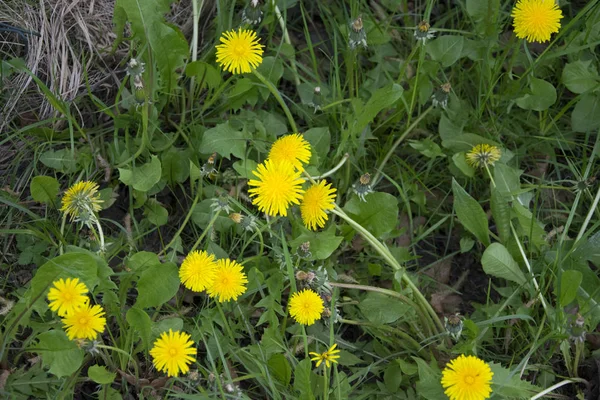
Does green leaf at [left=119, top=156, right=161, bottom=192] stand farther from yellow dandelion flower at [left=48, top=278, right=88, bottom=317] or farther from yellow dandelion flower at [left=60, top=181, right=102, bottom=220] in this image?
yellow dandelion flower at [left=48, top=278, right=88, bottom=317]

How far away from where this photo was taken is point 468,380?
66.5 inches

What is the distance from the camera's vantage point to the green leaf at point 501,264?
2.01 m

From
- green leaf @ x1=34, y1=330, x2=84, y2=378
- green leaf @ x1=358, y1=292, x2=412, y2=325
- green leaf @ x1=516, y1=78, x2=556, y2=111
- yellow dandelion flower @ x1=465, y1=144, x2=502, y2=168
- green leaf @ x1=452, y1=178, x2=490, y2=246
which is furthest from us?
green leaf @ x1=516, y1=78, x2=556, y2=111

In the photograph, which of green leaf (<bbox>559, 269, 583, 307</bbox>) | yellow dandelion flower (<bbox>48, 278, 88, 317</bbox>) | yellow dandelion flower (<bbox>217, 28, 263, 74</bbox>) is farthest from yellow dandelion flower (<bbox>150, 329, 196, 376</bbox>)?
green leaf (<bbox>559, 269, 583, 307</bbox>)

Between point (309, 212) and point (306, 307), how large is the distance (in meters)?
0.27

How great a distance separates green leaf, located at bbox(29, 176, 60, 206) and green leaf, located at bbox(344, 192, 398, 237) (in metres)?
0.88

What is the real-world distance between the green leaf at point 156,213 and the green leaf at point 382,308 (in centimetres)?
68

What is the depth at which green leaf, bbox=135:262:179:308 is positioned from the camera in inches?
72.7

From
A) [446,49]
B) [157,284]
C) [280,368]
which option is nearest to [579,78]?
[446,49]

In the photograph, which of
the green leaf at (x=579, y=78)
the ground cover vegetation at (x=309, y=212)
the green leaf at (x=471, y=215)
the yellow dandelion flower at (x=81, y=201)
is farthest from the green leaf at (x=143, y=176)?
the green leaf at (x=579, y=78)

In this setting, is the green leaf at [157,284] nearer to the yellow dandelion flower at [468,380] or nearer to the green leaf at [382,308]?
the green leaf at [382,308]

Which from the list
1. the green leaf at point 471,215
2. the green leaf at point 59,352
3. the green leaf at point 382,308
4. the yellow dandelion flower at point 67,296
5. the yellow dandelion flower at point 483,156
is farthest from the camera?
the yellow dandelion flower at point 483,156

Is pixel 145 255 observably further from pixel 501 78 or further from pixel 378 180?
pixel 501 78

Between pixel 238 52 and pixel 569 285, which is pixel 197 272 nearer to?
pixel 238 52
